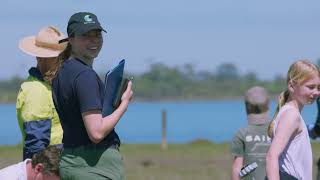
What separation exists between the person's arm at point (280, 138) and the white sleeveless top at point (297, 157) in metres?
0.06

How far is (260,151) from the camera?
9422 millimetres

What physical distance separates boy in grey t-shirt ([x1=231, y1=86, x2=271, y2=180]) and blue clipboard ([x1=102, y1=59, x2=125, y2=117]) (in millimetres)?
2435

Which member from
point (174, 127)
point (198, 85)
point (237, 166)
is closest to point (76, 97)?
point (237, 166)

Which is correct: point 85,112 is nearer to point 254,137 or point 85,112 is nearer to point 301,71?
point 301,71

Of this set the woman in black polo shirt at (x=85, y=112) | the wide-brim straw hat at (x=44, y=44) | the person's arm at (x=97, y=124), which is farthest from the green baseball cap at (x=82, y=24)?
the wide-brim straw hat at (x=44, y=44)

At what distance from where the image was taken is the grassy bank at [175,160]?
1936 cm

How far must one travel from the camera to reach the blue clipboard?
23.1ft

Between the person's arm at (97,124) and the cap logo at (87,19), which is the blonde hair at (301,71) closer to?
the person's arm at (97,124)

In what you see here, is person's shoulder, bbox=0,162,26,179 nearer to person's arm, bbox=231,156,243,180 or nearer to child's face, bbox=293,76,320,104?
child's face, bbox=293,76,320,104

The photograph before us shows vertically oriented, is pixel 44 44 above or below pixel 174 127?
above

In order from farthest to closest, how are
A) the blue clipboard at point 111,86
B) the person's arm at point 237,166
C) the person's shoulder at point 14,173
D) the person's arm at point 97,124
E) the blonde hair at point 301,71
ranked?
1. the person's arm at point 237,166
2. the person's shoulder at point 14,173
3. the blonde hair at point 301,71
4. the blue clipboard at point 111,86
5. the person's arm at point 97,124

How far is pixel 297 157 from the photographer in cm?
730

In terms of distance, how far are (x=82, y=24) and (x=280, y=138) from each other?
144 cm

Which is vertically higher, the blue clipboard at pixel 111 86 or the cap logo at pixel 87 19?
the cap logo at pixel 87 19
